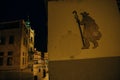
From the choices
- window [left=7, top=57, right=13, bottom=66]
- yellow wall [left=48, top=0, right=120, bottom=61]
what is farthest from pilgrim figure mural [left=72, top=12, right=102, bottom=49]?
window [left=7, top=57, right=13, bottom=66]

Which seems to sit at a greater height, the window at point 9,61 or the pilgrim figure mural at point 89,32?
the pilgrim figure mural at point 89,32

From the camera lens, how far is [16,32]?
72.3 feet

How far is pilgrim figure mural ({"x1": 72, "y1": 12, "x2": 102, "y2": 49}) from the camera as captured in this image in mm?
4102

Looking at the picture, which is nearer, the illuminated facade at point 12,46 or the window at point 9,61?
the illuminated facade at point 12,46

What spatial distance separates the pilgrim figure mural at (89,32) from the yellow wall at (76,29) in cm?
10

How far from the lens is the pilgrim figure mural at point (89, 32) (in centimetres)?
410

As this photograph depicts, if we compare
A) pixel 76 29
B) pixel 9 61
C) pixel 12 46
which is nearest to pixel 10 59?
pixel 9 61

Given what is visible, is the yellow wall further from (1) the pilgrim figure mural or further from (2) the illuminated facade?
(2) the illuminated facade

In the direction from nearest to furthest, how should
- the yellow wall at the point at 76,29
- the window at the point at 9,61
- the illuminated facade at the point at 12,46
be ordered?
the yellow wall at the point at 76,29 → the illuminated facade at the point at 12,46 → the window at the point at 9,61

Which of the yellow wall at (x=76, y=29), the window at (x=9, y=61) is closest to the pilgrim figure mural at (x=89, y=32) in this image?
the yellow wall at (x=76, y=29)

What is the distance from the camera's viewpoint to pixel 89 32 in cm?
416

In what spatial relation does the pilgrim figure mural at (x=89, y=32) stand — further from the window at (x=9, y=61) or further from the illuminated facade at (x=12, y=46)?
the window at (x=9, y=61)

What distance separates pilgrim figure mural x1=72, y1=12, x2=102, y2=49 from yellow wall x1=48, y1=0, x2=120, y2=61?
98mm

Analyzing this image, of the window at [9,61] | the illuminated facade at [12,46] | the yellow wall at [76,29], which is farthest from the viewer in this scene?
the window at [9,61]
